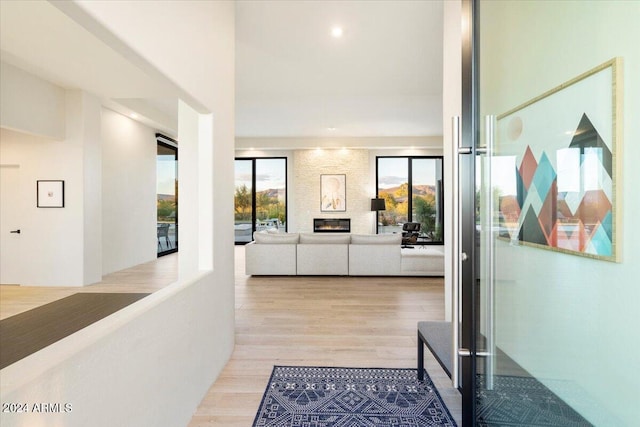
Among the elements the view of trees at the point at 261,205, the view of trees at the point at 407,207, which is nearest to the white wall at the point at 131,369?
the view of trees at the point at 261,205

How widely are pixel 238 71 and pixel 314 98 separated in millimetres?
1630

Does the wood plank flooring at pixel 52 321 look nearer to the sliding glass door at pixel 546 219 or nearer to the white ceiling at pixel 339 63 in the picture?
the sliding glass door at pixel 546 219

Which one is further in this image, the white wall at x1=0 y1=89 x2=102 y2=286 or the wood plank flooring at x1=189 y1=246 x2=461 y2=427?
the white wall at x1=0 y1=89 x2=102 y2=286

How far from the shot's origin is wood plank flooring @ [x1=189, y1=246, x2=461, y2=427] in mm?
2203

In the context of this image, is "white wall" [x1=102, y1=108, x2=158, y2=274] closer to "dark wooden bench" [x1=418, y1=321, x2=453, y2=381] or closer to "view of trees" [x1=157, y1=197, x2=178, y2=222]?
"view of trees" [x1=157, y1=197, x2=178, y2=222]

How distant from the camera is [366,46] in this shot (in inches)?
155

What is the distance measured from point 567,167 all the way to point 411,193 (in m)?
9.55

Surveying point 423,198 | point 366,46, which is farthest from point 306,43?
point 423,198

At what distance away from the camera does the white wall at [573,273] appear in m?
0.76

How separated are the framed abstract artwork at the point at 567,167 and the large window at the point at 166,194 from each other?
7945 millimetres

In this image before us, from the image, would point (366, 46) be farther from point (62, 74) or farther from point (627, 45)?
point (62, 74)

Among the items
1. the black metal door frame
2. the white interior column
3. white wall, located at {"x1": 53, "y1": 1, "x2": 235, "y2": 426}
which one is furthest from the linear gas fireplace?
the black metal door frame

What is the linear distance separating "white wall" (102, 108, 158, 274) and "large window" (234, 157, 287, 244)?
3.18 metres

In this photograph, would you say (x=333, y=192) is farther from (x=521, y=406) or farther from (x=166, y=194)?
(x=521, y=406)
